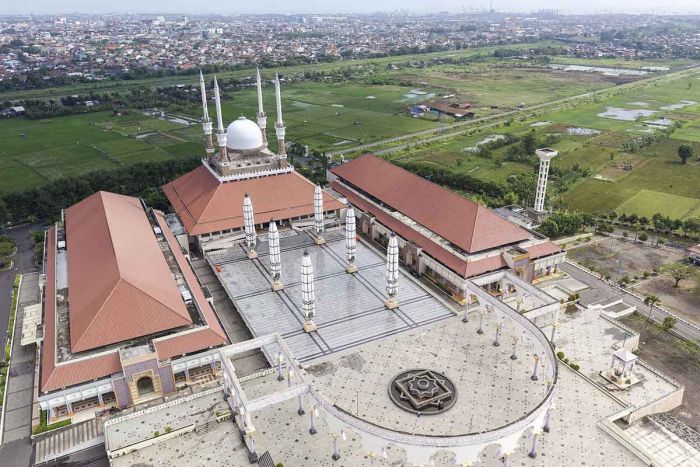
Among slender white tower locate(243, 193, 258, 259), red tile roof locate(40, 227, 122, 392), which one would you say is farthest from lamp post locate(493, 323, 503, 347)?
red tile roof locate(40, 227, 122, 392)

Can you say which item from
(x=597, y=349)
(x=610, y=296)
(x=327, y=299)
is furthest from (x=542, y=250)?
(x=327, y=299)

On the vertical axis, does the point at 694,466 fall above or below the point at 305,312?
below

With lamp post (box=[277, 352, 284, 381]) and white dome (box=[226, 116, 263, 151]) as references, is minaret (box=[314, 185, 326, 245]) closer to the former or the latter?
white dome (box=[226, 116, 263, 151])

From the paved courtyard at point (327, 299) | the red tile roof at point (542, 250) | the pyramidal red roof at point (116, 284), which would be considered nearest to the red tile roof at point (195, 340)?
the pyramidal red roof at point (116, 284)

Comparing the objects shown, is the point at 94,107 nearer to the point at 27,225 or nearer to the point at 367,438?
the point at 27,225

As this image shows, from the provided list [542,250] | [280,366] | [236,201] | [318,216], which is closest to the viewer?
[280,366]

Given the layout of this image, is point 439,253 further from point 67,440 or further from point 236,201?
point 67,440

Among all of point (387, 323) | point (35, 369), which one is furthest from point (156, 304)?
point (387, 323)
